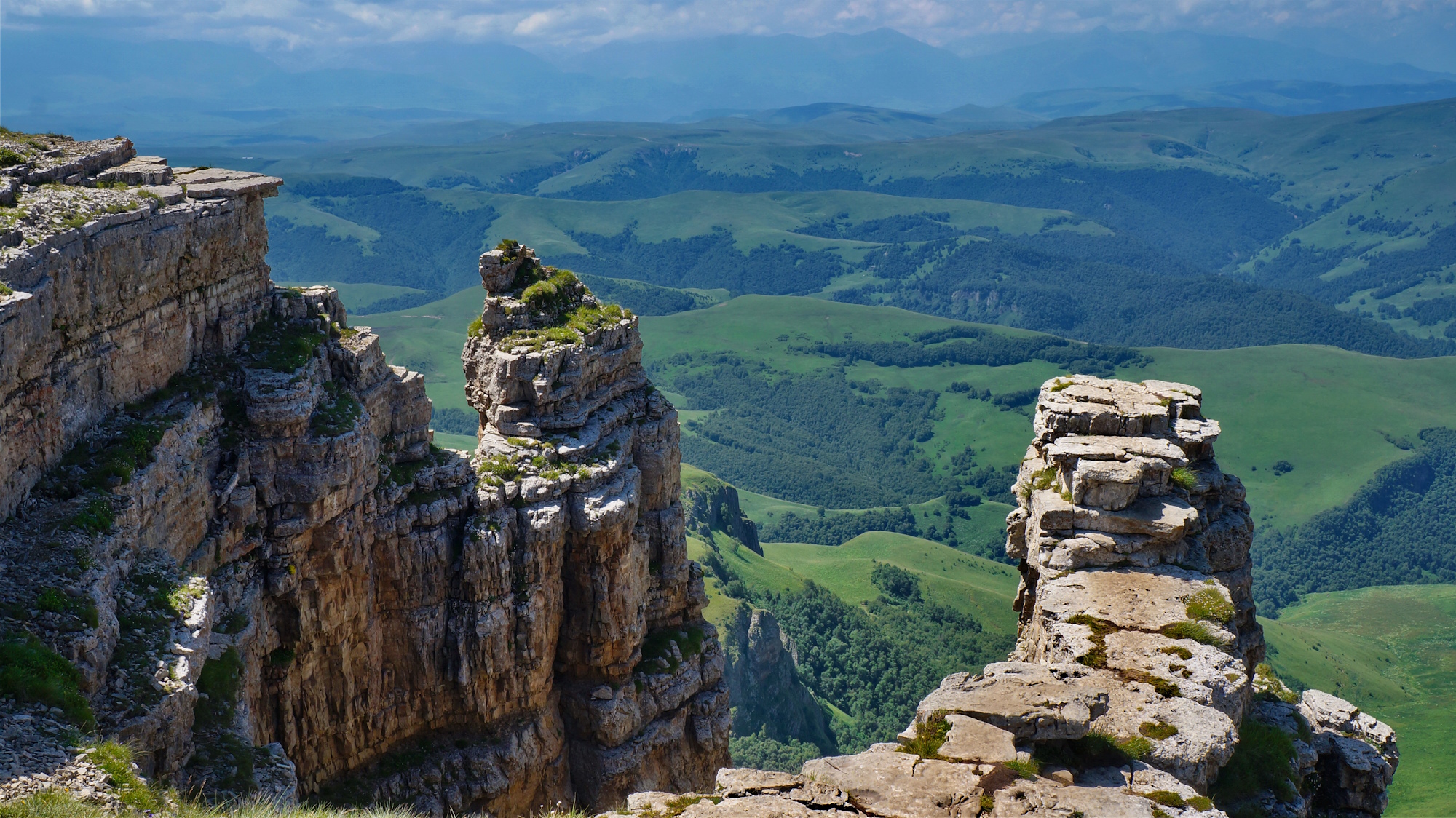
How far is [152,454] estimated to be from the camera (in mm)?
36094

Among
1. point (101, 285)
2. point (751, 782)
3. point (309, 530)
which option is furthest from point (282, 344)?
point (751, 782)

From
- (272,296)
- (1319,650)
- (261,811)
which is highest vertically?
(272,296)

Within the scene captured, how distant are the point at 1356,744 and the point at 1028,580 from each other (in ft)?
43.2

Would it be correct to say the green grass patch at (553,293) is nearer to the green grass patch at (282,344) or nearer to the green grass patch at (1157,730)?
the green grass patch at (282,344)

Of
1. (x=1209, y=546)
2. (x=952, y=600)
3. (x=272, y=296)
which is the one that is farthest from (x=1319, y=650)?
(x=272, y=296)

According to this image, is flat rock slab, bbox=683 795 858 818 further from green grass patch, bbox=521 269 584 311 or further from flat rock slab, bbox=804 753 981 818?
green grass patch, bbox=521 269 584 311

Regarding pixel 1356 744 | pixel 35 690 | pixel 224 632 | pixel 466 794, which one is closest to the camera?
pixel 35 690

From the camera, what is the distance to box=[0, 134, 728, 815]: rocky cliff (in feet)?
106

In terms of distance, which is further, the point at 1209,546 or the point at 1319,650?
the point at 1319,650

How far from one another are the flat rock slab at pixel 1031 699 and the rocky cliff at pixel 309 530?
20.4 m

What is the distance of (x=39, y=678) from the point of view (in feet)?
90.7

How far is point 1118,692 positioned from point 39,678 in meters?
29.6

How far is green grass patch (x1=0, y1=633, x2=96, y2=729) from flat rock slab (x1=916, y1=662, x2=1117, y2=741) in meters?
21.8

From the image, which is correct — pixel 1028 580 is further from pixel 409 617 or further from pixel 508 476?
pixel 409 617
